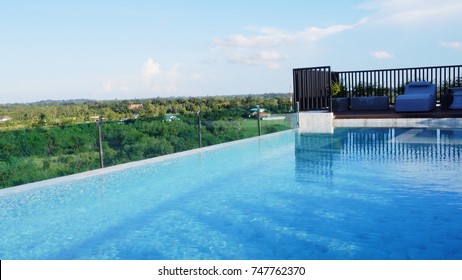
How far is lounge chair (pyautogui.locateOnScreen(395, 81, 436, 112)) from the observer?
1388 cm

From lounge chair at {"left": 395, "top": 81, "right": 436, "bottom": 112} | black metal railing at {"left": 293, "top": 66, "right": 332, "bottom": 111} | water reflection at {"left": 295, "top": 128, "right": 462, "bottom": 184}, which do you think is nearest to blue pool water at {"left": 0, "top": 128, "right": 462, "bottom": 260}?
water reflection at {"left": 295, "top": 128, "right": 462, "bottom": 184}

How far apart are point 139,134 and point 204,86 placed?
1185cm

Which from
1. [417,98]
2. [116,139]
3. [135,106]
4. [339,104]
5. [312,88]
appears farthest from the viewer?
[135,106]

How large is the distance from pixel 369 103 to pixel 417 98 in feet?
8.04

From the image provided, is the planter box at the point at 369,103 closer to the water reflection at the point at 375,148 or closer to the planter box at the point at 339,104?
the planter box at the point at 339,104

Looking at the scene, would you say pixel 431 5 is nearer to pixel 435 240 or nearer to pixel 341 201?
pixel 341 201

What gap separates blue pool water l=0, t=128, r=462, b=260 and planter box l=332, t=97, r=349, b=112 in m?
7.43

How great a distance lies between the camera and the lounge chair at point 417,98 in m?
13.9

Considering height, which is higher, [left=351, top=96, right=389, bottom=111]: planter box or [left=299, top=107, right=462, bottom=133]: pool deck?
[left=351, top=96, right=389, bottom=111]: planter box

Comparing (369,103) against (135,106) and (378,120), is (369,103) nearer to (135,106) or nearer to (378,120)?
(378,120)

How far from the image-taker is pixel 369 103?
1620 centimetres

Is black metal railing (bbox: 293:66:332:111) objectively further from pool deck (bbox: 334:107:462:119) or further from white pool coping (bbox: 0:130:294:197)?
white pool coping (bbox: 0:130:294:197)

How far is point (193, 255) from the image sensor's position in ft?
12.9

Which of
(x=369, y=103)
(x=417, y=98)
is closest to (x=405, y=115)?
(x=417, y=98)
